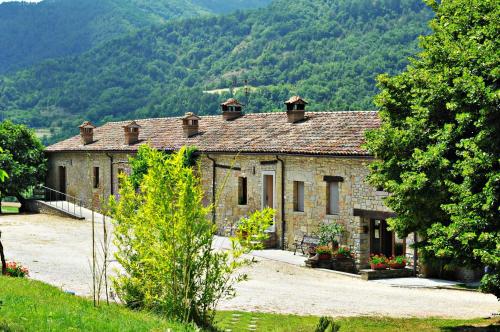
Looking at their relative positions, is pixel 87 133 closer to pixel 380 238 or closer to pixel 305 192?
pixel 305 192

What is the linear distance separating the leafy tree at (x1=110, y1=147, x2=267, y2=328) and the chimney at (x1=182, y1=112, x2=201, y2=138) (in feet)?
75.0

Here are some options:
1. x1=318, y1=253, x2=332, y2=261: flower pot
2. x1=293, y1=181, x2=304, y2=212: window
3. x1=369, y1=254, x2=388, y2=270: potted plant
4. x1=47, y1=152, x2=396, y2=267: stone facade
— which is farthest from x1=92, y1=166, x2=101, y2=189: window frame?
x1=369, y1=254, x2=388, y2=270: potted plant

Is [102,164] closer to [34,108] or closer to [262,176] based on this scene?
[262,176]

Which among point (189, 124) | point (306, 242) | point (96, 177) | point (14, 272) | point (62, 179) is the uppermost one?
point (189, 124)

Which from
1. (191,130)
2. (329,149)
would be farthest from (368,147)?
(191,130)

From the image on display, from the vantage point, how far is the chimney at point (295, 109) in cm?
3182

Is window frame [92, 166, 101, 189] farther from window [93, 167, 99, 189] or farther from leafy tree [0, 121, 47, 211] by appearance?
leafy tree [0, 121, 47, 211]

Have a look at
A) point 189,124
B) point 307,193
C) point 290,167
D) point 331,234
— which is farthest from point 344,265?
point 189,124

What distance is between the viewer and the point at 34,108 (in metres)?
142

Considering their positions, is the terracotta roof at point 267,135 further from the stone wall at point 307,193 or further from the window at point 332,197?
the window at point 332,197

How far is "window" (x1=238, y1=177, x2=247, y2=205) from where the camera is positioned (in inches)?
1242

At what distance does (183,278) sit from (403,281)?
11914mm

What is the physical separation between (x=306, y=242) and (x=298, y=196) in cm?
219

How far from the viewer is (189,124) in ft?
120
